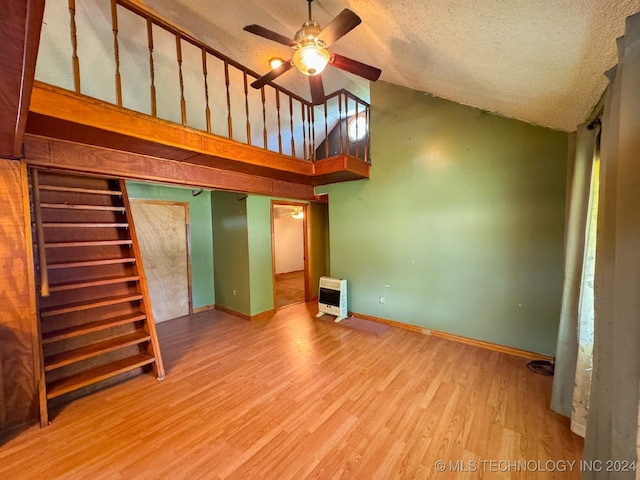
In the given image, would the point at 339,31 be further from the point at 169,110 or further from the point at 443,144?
the point at 169,110

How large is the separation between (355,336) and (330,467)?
6.20ft

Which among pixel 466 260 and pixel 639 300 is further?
pixel 466 260

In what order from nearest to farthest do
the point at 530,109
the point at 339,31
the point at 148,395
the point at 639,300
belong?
the point at 639,300, the point at 339,31, the point at 530,109, the point at 148,395

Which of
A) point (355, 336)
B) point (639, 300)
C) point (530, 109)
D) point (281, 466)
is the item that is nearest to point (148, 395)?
point (281, 466)

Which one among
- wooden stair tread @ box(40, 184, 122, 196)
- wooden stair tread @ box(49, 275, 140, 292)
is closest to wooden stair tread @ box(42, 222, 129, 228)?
wooden stair tread @ box(40, 184, 122, 196)

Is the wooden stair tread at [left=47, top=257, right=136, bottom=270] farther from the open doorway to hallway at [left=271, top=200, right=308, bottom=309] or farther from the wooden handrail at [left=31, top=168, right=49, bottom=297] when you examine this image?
the open doorway to hallway at [left=271, top=200, right=308, bottom=309]

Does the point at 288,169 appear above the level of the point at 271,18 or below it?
below

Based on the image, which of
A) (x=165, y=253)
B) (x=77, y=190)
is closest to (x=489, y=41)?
(x=77, y=190)

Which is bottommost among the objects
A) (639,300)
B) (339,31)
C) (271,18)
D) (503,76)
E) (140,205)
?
(639,300)

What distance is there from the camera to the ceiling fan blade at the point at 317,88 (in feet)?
7.55

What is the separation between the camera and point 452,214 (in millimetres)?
3176

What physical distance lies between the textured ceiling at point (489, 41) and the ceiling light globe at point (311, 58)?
376mm

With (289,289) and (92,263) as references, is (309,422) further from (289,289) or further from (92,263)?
(289,289)

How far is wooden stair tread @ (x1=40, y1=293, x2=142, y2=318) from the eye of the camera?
2079 millimetres
